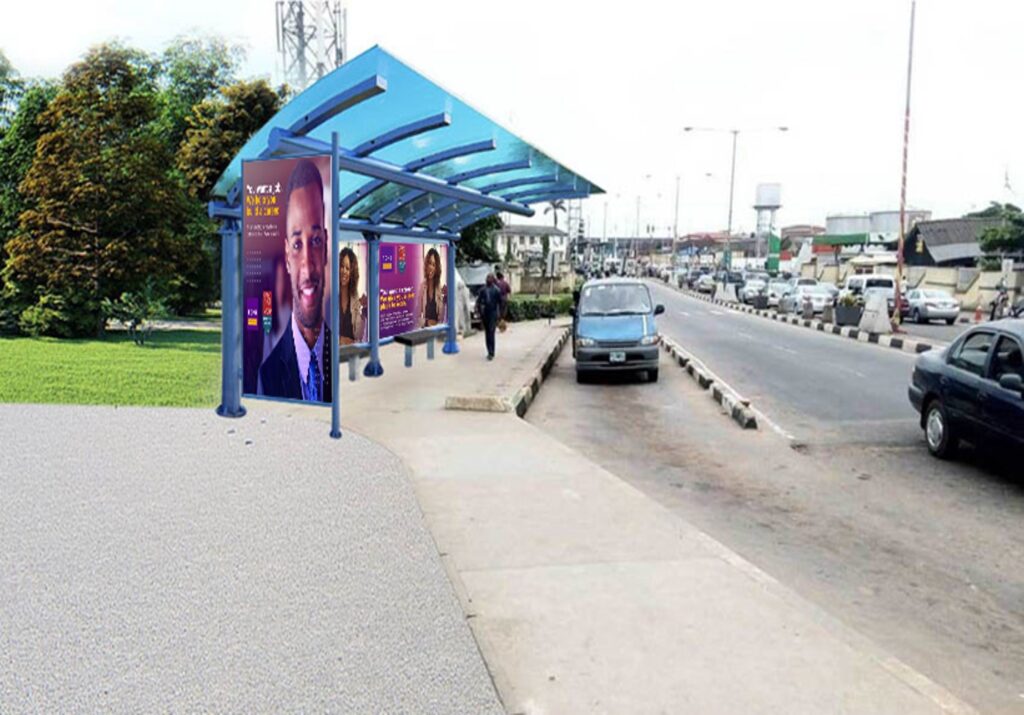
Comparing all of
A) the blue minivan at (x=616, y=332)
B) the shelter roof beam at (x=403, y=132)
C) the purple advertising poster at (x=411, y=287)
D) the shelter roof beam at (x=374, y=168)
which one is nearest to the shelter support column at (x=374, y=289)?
the purple advertising poster at (x=411, y=287)

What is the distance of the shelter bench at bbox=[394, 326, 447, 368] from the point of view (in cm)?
1446

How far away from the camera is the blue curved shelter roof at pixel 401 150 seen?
304 inches

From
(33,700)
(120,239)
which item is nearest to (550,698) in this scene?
(33,700)

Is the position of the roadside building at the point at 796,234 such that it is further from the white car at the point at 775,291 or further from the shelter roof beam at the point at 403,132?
the shelter roof beam at the point at 403,132

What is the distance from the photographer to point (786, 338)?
2562 cm

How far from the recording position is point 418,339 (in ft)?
48.8

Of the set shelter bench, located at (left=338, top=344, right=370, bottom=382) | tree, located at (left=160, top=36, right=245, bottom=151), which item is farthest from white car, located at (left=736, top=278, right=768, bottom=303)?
shelter bench, located at (left=338, top=344, right=370, bottom=382)

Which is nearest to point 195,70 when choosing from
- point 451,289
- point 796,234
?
point 451,289

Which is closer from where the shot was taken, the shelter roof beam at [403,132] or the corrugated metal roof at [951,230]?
the shelter roof beam at [403,132]

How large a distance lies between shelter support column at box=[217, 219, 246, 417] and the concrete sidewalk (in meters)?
2.43

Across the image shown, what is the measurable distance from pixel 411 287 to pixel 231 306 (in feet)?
19.0

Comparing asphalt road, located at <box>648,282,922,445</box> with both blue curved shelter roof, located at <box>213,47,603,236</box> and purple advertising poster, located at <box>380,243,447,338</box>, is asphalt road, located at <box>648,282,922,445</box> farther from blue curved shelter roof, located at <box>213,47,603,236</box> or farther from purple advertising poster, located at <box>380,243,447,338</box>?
purple advertising poster, located at <box>380,243,447,338</box>

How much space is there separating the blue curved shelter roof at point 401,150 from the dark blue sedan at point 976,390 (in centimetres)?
534

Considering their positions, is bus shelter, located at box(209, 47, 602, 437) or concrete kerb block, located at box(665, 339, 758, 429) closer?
bus shelter, located at box(209, 47, 602, 437)
